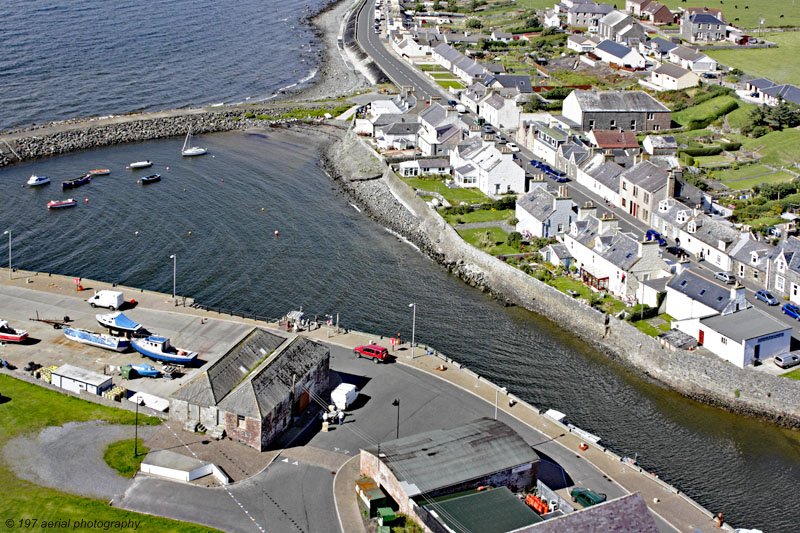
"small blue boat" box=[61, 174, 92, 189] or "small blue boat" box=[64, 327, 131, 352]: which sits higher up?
"small blue boat" box=[64, 327, 131, 352]

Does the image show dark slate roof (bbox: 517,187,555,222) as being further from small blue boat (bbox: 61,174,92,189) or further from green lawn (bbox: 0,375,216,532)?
small blue boat (bbox: 61,174,92,189)

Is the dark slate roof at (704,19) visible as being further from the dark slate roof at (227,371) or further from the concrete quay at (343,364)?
the dark slate roof at (227,371)

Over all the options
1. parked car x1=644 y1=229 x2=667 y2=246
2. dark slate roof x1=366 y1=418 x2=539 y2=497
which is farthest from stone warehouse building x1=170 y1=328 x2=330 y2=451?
parked car x1=644 y1=229 x2=667 y2=246

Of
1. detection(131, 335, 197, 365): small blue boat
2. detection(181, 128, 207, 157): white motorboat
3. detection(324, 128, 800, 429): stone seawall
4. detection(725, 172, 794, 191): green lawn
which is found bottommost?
detection(324, 128, 800, 429): stone seawall

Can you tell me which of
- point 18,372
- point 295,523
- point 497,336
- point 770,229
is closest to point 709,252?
point 770,229

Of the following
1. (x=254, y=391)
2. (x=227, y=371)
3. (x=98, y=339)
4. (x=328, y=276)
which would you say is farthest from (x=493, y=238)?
(x=254, y=391)

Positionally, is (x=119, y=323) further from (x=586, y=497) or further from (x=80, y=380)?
(x=586, y=497)
